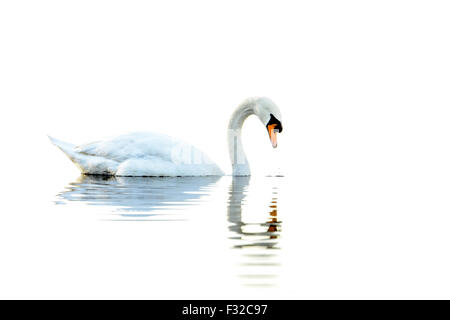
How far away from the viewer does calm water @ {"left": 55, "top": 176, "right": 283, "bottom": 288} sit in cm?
526

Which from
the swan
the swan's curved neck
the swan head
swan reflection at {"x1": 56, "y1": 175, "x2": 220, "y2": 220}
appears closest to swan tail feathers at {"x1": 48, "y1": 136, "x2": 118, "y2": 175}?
the swan

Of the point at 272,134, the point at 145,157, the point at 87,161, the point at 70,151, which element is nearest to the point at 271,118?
the point at 272,134

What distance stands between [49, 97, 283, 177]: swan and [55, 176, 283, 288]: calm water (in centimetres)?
22

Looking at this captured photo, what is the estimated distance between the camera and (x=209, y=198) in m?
9.07

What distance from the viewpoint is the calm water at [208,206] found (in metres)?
5.26

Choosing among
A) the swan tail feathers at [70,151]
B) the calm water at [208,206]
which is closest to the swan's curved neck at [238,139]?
the calm water at [208,206]

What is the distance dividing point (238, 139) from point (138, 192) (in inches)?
193

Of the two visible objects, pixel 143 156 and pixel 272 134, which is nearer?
pixel 143 156

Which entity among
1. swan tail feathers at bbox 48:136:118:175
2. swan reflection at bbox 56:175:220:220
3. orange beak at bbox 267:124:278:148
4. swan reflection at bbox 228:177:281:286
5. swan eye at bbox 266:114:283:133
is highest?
swan eye at bbox 266:114:283:133

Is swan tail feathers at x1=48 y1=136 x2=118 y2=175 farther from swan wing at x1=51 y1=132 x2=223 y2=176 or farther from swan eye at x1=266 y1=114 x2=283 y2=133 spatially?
swan eye at x1=266 y1=114 x2=283 y2=133

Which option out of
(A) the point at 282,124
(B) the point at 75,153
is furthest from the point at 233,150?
(B) the point at 75,153

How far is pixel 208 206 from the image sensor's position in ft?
27.0

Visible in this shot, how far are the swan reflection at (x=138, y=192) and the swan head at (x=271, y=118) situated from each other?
1.62 metres

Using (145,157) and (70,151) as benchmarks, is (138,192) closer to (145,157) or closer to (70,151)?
(145,157)
